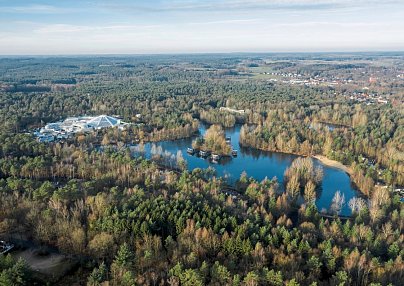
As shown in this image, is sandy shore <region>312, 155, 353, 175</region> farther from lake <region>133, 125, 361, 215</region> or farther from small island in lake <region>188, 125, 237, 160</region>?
small island in lake <region>188, 125, 237, 160</region>

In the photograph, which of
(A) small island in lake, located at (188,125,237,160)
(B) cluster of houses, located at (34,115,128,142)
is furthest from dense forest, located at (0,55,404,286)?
(B) cluster of houses, located at (34,115,128,142)

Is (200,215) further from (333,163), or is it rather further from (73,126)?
(73,126)

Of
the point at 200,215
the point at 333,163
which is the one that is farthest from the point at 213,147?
the point at 200,215

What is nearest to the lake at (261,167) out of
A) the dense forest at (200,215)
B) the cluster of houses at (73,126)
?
the dense forest at (200,215)

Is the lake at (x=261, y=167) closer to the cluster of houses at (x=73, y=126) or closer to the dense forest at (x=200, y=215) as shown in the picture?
the dense forest at (x=200, y=215)

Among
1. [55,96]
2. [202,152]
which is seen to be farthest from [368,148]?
[55,96]

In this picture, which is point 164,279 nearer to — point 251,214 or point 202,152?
point 251,214
